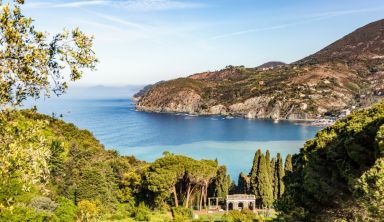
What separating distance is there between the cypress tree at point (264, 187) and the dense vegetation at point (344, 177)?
72.6ft

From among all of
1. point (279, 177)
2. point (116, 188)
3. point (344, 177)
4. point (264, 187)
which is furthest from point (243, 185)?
point (344, 177)

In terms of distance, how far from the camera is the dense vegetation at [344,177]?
11.2 m

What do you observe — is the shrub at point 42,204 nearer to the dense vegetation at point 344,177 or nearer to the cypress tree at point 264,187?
the dense vegetation at point 344,177

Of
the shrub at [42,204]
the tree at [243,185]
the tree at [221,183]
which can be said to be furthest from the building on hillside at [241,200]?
the shrub at [42,204]

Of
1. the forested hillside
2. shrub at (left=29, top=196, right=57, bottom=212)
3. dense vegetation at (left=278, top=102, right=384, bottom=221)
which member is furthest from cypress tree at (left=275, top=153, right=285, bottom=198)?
shrub at (left=29, top=196, right=57, bottom=212)

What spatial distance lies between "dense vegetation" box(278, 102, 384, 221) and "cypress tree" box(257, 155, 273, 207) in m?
22.1

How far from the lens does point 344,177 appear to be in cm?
1460

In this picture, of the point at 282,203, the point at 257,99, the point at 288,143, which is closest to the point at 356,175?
the point at 282,203

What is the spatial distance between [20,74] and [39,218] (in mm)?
16374

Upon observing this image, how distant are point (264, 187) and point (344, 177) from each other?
29050mm

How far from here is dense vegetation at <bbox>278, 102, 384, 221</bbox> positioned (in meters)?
11.2

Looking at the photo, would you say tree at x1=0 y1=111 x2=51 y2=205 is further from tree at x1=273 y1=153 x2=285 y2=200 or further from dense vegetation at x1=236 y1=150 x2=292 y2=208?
tree at x1=273 y1=153 x2=285 y2=200

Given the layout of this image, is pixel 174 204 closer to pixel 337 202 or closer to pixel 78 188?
pixel 78 188

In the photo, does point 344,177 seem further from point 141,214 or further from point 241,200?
point 241,200
